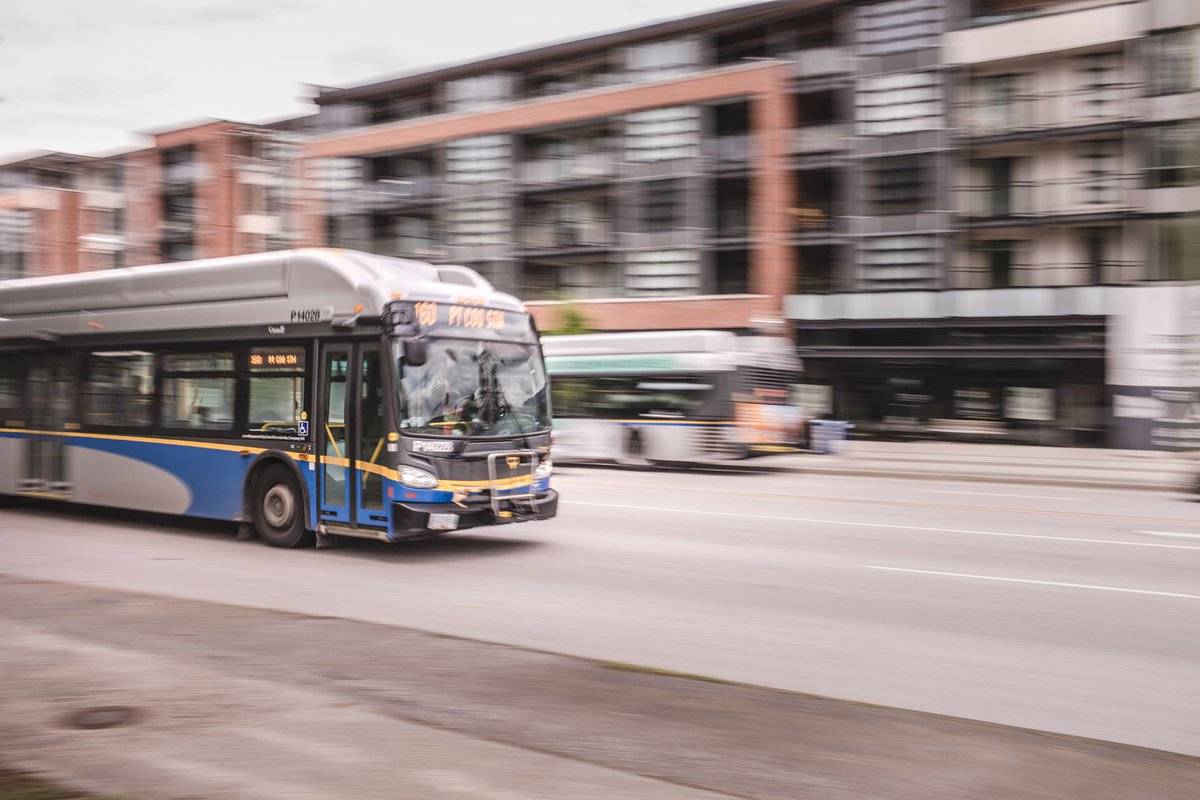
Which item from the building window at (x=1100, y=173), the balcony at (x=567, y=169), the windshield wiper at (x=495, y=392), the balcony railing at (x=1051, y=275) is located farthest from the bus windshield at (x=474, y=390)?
the balcony at (x=567, y=169)

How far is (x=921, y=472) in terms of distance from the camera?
24.0 m

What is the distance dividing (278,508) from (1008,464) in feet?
68.2

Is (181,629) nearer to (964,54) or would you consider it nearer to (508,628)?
(508,628)

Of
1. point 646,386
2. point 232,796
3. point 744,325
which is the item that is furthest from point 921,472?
point 232,796

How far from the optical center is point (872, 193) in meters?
37.4

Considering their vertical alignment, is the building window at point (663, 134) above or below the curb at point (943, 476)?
above

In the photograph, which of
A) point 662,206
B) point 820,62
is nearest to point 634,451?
point 662,206

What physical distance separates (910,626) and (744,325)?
31829mm

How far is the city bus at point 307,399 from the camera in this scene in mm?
10508

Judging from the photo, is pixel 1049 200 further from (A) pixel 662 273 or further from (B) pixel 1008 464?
(A) pixel 662 273

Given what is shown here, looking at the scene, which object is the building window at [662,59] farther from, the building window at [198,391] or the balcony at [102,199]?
the balcony at [102,199]

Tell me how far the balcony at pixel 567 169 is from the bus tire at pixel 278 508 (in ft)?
107

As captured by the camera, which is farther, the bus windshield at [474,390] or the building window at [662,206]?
the building window at [662,206]

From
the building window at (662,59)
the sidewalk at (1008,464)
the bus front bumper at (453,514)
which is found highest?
the building window at (662,59)
